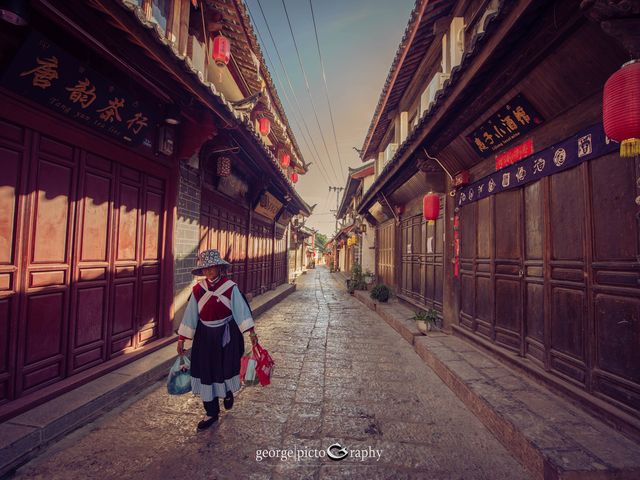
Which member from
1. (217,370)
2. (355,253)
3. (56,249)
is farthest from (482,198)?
(355,253)

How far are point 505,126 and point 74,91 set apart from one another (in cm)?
520

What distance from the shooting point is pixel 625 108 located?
86.0 inches

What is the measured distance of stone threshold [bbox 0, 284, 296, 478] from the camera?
2.53m

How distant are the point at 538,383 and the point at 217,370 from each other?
11.9 feet

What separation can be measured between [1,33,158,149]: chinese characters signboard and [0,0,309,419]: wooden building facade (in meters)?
0.01

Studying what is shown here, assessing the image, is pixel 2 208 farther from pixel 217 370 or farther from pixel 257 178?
pixel 257 178

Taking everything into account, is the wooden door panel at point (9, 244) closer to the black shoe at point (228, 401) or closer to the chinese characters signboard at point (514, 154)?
the black shoe at point (228, 401)

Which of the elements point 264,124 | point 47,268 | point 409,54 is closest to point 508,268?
point 47,268

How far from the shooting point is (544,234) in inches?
152

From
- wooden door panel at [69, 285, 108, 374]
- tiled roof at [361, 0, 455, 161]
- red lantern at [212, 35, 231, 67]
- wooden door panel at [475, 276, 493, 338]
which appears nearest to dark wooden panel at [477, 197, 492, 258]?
wooden door panel at [475, 276, 493, 338]

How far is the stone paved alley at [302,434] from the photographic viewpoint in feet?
8.31

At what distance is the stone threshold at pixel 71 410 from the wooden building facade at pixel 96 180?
0.14 metres

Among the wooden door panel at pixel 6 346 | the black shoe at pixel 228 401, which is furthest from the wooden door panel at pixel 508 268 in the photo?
the wooden door panel at pixel 6 346

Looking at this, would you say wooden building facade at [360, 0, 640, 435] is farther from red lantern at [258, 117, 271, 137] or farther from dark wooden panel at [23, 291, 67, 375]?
red lantern at [258, 117, 271, 137]
